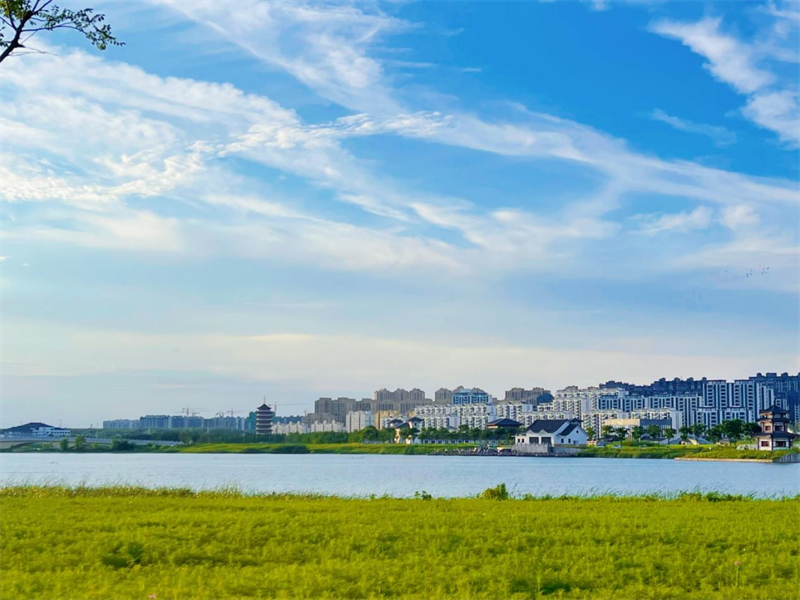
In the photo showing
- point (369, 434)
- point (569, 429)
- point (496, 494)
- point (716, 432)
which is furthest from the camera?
point (369, 434)

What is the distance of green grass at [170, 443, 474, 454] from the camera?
11394 centimetres

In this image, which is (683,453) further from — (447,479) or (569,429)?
(447,479)

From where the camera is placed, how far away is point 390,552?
34.6ft

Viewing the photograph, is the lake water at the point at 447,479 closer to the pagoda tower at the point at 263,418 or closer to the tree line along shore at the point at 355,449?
the tree line along shore at the point at 355,449

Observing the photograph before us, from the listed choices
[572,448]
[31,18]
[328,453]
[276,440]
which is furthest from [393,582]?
[276,440]

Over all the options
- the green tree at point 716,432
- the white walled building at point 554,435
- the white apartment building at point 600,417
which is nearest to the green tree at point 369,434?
the white walled building at point 554,435

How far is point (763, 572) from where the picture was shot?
952 cm

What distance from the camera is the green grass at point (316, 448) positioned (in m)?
114

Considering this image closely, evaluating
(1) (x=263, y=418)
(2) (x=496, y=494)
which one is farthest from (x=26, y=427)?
(2) (x=496, y=494)

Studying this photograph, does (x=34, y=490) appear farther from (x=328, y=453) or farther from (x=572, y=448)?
(x=328, y=453)

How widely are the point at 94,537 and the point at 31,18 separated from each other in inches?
369

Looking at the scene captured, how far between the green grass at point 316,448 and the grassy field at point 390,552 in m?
98.3

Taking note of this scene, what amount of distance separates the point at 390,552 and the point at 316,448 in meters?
115

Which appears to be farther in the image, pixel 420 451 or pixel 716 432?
pixel 420 451
